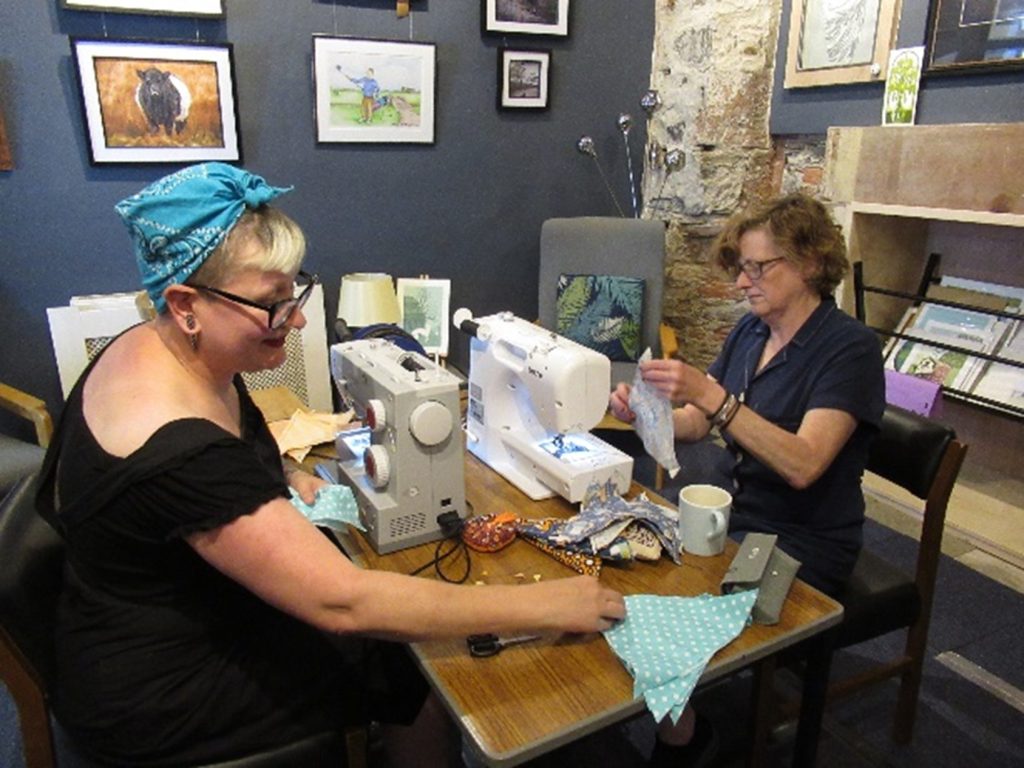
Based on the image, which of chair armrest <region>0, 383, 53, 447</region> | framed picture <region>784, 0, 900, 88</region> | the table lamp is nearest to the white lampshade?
the table lamp

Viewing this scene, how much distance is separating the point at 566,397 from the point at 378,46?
7.27ft

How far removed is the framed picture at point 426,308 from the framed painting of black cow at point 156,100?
2.85ft

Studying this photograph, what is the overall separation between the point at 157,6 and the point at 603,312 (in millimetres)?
1967

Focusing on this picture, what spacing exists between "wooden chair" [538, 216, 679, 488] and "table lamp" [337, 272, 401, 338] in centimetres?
73

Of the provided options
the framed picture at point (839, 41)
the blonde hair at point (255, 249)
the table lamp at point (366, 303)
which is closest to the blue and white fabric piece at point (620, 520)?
the blonde hair at point (255, 249)

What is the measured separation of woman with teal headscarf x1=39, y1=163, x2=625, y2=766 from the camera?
94 cm

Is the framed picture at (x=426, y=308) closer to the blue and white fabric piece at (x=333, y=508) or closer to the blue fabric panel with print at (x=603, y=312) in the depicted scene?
the blue fabric panel with print at (x=603, y=312)

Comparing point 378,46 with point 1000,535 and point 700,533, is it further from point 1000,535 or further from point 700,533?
point 1000,535

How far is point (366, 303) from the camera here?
9.29 ft

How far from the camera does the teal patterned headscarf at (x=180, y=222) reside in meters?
1.02

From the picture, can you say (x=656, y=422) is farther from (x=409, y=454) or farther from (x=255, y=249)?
(x=255, y=249)

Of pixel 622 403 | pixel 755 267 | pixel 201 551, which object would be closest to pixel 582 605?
pixel 201 551

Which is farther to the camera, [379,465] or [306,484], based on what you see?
[306,484]

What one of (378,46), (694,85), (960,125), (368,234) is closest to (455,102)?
(378,46)
